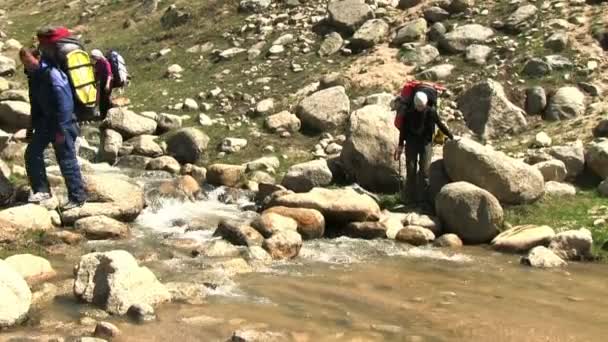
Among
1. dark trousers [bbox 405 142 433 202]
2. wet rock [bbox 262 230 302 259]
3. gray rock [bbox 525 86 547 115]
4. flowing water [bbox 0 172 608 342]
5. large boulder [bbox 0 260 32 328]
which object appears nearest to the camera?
large boulder [bbox 0 260 32 328]

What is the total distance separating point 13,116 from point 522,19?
46.1 ft

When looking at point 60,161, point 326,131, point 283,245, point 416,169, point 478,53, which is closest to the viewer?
point 283,245

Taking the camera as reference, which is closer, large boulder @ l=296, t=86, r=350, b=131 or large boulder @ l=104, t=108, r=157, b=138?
large boulder @ l=104, t=108, r=157, b=138

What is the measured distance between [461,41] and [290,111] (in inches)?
213

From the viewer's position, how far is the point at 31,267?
9117mm

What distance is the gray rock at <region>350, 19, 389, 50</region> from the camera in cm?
2266

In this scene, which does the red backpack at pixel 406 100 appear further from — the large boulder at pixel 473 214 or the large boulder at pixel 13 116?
the large boulder at pixel 13 116

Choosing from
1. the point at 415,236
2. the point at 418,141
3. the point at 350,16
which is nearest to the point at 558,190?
the point at 418,141

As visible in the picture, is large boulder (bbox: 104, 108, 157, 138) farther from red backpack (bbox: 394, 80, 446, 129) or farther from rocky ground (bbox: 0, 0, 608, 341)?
red backpack (bbox: 394, 80, 446, 129)

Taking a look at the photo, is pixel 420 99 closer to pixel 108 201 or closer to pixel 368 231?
pixel 368 231

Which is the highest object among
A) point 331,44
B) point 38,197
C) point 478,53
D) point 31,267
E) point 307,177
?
point 31,267

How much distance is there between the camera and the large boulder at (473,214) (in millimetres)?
12562

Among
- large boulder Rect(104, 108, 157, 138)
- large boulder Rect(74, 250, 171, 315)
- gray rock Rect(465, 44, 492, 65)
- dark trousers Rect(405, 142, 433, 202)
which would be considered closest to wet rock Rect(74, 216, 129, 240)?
large boulder Rect(74, 250, 171, 315)

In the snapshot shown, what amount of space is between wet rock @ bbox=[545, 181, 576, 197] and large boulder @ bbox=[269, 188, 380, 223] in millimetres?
3398
